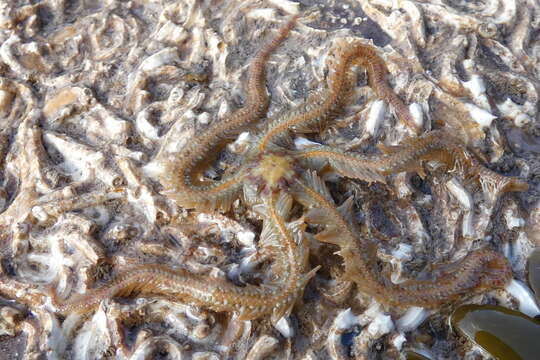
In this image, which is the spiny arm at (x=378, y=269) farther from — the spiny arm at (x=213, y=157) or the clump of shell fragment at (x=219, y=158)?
the spiny arm at (x=213, y=157)

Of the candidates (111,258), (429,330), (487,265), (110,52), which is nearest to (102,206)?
(111,258)

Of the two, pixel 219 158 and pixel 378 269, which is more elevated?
pixel 219 158

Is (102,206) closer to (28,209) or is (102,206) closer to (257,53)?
(28,209)

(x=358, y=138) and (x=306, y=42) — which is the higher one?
(x=306, y=42)

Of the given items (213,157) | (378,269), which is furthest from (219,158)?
(378,269)

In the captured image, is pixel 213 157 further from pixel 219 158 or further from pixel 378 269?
pixel 378 269

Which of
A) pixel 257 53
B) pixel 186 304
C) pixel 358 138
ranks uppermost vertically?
pixel 257 53

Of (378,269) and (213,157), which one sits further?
(213,157)

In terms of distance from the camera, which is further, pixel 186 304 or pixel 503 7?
pixel 503 7

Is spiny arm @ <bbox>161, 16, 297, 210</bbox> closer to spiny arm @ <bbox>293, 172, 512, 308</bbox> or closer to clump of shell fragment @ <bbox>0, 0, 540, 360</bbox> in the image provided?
clump of shell fragment @ <bbox>0, 0, 540, 360</bbox>
